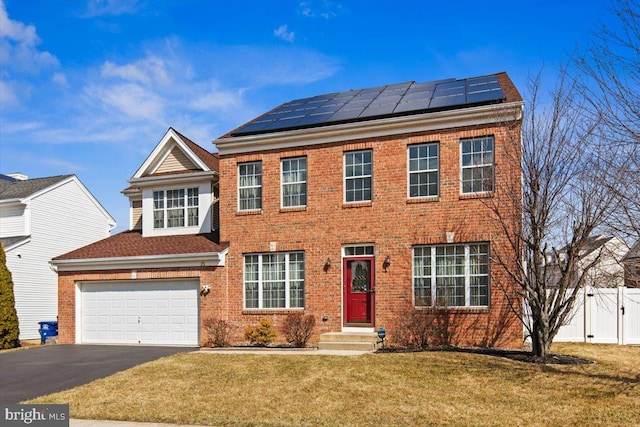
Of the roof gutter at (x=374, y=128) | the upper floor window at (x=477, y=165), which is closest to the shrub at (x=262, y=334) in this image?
the roof gutter at (x=374, y=128)

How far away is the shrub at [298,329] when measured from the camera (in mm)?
16484

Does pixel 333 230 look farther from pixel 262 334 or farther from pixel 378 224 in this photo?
pixel 262 334

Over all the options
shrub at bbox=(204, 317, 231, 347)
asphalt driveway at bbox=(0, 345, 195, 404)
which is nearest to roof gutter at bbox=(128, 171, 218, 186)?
shrub at bbox=(204, 317, 231, 347)

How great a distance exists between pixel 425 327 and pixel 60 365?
1019 centimetres

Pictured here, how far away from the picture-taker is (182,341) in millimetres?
18281

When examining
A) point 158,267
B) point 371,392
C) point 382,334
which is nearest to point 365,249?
point 382,334

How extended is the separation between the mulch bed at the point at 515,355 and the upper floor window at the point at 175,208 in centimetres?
942

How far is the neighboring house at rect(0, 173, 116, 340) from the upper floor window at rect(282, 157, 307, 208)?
14.1 m

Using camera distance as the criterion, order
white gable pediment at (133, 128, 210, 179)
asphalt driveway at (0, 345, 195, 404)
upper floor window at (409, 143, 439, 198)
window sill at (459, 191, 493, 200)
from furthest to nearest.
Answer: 1. white gable pediment at (133, 128, 210, 179)
2. upper floor window at (409, 143, 439, 198)
3. window sill at (459, 191, 493, 200)
4. asphalt driveway at (0, 345, 195, 404)

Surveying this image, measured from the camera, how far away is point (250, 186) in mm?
18375

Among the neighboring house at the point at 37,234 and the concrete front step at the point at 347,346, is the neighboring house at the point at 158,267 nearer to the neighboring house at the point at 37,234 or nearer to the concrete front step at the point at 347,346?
the concrete front step at the point at 347,346

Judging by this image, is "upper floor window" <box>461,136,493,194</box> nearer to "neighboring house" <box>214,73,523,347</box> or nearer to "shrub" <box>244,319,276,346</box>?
"neighboring house" <box>214,73,523,347</box>

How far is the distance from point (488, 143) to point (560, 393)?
7830 mm

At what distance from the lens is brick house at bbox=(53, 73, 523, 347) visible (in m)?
15.4
